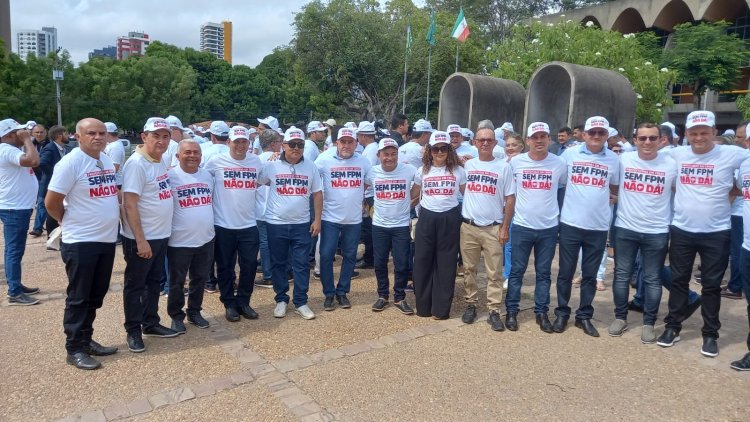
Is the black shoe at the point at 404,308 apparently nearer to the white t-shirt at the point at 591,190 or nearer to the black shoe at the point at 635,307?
the white t-shirt at the point at 591,190

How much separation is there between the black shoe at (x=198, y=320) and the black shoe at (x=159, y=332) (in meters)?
0.30

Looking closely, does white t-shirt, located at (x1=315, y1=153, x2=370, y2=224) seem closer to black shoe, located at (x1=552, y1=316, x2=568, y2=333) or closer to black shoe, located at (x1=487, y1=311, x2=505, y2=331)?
black shoe, located at (x1=487, y1=311, x2=505, y2=331)

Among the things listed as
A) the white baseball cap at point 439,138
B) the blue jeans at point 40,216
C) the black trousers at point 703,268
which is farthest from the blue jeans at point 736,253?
the blue jeans at point 40,216

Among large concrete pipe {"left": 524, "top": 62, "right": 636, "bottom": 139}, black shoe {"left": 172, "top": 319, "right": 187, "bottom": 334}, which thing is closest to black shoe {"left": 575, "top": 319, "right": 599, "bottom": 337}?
black shoe {"left": 172, "top": 319, "right": 187, "bottom": 334}

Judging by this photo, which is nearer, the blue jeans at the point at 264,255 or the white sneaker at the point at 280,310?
the white sneaker at the point at 280,310

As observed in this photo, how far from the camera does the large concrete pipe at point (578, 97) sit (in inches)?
491

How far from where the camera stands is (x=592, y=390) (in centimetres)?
425

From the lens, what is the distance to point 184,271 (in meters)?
5.22

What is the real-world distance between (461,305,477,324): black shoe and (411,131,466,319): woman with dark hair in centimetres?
19

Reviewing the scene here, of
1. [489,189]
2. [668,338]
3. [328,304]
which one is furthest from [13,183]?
[668,338]

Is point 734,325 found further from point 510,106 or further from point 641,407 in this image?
point 510,106

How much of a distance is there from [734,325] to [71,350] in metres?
6.43

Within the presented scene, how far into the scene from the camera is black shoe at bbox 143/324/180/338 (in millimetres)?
5188

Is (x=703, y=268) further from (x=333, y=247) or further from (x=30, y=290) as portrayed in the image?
(x=30, y=290)
